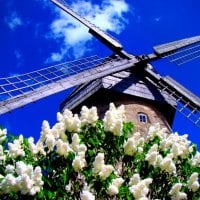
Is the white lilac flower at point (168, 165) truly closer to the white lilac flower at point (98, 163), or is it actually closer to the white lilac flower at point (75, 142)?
the white lilac flower at point (98, 163)

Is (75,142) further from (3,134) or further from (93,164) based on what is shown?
(3,134)

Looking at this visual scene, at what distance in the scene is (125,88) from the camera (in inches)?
648

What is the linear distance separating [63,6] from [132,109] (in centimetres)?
690

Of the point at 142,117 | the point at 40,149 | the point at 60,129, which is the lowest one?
the point at 40,149

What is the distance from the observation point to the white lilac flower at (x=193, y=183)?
812 cm

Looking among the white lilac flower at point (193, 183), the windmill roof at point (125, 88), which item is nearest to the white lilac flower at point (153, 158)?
the white lilac flower at point (193, 183)

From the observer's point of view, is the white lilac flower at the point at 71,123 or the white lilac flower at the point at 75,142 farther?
the white lilac flower at the point at 71,123

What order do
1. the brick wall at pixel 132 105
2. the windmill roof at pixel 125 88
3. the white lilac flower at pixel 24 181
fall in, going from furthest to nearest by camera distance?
the windmill roof at pixel 125 88 → the brick wall at pixel 132 105 → the white lilac flower at pixel 24 181

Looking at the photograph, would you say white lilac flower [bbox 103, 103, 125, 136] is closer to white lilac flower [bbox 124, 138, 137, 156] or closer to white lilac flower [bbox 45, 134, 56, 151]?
white lilac flower [bbox 124, 138, 137, 156]

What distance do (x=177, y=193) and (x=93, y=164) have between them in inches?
60.7

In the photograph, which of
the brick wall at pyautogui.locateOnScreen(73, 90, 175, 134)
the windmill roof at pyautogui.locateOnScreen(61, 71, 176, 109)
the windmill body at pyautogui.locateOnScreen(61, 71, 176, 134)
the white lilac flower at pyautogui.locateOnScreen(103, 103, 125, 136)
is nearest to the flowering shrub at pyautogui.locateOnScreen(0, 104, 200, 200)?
the white lilac flower at pyautogui.locateOnScreen(103, 103, 125, 136)

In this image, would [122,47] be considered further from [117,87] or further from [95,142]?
[95,142]

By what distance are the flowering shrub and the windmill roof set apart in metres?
7.13

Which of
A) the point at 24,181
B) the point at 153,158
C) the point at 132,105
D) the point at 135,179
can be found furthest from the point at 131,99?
the point at 24,181
